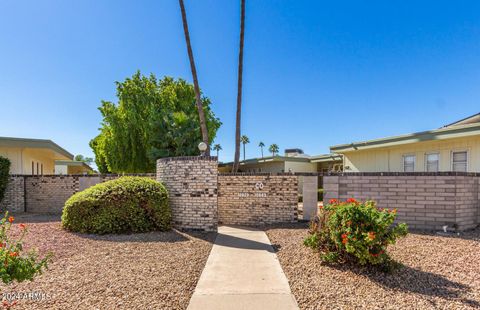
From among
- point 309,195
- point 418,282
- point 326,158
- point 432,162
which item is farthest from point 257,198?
point 326,158

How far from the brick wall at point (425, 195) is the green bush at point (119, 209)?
5.30m

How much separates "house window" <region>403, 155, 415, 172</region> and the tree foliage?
34.3ft

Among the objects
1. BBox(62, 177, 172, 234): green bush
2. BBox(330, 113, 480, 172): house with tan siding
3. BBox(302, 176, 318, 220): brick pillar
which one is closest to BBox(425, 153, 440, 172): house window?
BBox(330, 113, 480, 172): house with tan siding

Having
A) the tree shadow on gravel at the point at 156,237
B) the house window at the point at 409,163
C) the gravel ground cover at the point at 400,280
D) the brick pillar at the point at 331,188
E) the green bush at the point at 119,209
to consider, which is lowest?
the tree shadow on gravel at the point at 156,237

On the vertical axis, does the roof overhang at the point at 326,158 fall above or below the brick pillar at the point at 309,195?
above

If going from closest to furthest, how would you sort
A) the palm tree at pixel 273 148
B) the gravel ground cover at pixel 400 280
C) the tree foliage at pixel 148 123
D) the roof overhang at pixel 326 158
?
the gravel ground cover at pixel 400 280, the tree foliage at pixel 148 123, the roof overhang at pixel 326 158, the palm tree at pixel 273 148

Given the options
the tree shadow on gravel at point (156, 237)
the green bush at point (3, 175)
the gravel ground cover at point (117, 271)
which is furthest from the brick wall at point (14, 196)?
the tree shadow on gravel at point (156, 237)

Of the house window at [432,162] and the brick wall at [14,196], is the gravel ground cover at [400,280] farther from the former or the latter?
the brick wall at [14,196]

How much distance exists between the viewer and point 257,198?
8055mm

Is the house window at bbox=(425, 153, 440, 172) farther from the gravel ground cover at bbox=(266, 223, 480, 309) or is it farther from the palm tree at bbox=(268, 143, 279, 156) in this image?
the palm tree at bbox=(268, 143, 279, 156)

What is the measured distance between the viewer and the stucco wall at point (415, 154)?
8.55 metres

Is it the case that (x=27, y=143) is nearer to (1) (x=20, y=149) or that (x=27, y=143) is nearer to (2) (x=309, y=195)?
(1) (x=20, y=149)

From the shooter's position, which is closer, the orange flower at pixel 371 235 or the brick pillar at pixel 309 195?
the orange flower at pixel 371 235

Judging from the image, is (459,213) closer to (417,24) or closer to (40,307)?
(417,24)
